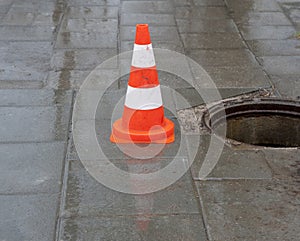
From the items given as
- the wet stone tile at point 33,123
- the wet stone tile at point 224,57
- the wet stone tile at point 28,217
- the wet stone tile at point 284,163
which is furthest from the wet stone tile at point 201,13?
the wet stone tile at point 28,217

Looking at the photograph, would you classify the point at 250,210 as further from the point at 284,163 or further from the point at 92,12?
the point at 92,12

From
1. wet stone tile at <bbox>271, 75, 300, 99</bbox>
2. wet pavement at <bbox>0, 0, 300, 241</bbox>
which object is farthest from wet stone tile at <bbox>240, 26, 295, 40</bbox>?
wet stone tile at <bbox>271, 75, 300, 99</bbox>

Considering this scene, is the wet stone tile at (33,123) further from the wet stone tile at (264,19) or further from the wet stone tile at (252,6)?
the wet stone tile at (252,6)

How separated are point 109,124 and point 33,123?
65 centimetres

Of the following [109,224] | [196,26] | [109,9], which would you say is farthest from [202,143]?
[109,9]

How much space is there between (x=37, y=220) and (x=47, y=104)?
185cm

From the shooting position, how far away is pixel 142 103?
4648 millimetres

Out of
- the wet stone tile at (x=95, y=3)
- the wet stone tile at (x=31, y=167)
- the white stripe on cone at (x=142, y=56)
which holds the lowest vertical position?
the wet stone tile at (x=95, y=3)

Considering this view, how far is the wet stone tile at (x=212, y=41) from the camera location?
22.6ft

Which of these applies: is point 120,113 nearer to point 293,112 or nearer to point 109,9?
point 293,112

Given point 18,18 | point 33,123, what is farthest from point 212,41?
point 33,123

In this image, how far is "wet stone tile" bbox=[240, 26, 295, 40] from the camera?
284 inches

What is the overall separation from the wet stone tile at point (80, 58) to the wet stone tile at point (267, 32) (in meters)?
1.77

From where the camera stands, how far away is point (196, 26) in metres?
7.62
